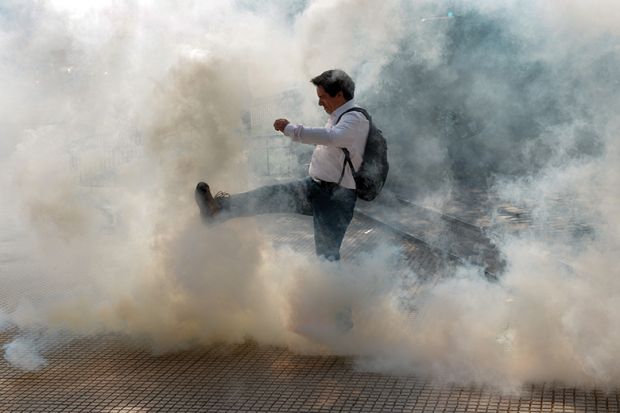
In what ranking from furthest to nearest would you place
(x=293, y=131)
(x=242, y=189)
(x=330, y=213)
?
1. (x=242, y=189)
2. (x=330, y=213)
3. (x=293, y=131)

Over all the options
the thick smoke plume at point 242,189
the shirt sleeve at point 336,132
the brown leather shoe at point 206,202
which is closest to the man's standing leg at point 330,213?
the thick smoke plume at point 242,189

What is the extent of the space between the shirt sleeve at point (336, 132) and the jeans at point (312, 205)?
32cm

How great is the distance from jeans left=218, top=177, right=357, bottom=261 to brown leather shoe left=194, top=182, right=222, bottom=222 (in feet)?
0.20

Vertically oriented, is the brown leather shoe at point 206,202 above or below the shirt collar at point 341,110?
below

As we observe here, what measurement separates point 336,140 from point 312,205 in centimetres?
50

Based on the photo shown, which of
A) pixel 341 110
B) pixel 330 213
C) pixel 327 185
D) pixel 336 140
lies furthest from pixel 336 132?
pixel 330 213

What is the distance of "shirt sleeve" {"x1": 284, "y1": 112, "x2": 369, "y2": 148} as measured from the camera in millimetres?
4953

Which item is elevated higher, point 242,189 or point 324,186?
point 324,186

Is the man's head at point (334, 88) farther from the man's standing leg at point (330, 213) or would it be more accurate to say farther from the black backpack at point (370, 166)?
the man's standing leg at point (330, 213)

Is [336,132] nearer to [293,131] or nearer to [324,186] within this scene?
[293,131]

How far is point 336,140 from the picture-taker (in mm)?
4996

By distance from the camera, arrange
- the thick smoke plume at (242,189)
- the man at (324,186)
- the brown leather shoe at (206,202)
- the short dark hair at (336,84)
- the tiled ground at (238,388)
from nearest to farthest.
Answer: the tiled ground at (238,388)
the thick smoke plume at (242,189)
the man at (324,186)
the short dark hair at (336,84)
the brown leather shoe at (206,202)

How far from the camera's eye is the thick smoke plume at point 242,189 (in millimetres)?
4895

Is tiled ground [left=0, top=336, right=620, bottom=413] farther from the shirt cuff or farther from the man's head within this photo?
the man's head
